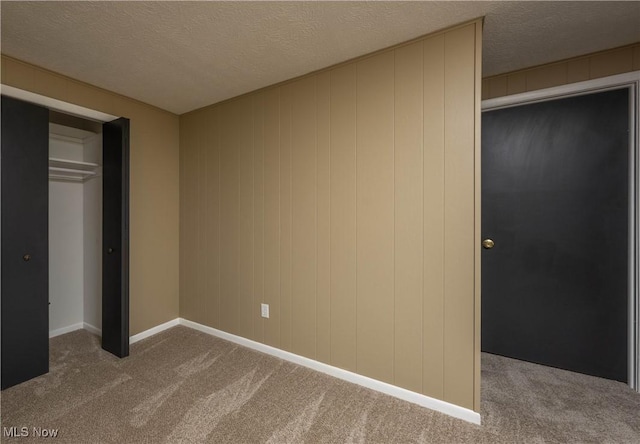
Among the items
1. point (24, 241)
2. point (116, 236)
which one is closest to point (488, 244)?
point (116, 236)

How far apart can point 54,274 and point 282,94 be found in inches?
108

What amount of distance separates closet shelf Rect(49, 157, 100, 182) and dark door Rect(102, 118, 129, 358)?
1.03 ft

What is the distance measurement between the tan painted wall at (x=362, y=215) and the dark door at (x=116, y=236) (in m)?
0.72

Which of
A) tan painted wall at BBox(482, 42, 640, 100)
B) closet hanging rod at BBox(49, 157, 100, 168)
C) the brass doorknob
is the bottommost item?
the brass doorknob

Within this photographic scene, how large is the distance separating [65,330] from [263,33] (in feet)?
10.8

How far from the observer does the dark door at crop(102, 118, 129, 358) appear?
228 cm

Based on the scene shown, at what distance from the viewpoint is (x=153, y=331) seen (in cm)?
→ 278

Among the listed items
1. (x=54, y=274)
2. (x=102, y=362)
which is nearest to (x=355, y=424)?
(x=102, y=362)

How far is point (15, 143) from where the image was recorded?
1875 mm

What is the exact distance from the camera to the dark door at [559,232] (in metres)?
1.98

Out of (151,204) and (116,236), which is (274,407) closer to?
(116,236)

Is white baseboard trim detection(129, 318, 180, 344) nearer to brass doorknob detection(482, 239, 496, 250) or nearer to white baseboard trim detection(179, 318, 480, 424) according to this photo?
white baseboard trim detection(179, 318, 480, 424)

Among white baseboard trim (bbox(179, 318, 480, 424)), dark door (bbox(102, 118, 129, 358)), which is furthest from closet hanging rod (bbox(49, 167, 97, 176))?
white baseboard trim (bbox(179, 318, 480, 424))

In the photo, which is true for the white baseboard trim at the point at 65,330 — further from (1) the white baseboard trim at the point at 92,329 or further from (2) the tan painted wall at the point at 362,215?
(2) the tan painted wall at the point at 362,215
